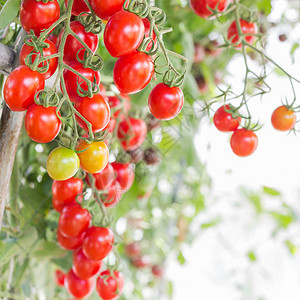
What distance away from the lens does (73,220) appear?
1.65 feet

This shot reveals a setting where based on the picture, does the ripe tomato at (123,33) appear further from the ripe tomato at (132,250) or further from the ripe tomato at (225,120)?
the ripe tomato at (132,250)

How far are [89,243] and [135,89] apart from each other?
0.22m

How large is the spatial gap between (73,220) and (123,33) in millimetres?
256

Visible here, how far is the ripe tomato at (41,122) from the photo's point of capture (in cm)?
33

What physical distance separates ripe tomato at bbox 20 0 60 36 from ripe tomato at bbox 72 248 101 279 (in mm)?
287

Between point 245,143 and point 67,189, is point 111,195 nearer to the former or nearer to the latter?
point 67,189

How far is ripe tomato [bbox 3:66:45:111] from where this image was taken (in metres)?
0.33

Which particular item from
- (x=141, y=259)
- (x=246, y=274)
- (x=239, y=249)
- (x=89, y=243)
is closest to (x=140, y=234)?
(x=141, y=259)

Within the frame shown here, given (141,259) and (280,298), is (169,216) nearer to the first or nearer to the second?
(141,259)

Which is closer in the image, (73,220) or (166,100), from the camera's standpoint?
(166,100)

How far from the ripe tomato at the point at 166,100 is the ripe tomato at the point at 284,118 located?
6.8 inches

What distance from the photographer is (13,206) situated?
617mm

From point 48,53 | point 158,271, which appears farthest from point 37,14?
point 158,271

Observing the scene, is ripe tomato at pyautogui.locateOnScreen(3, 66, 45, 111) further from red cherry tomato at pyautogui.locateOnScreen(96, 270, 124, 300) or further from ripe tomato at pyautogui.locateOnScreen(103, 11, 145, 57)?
red cherry tomato at pyautogui.locateOnScreen(96, 270, 124, 300)
